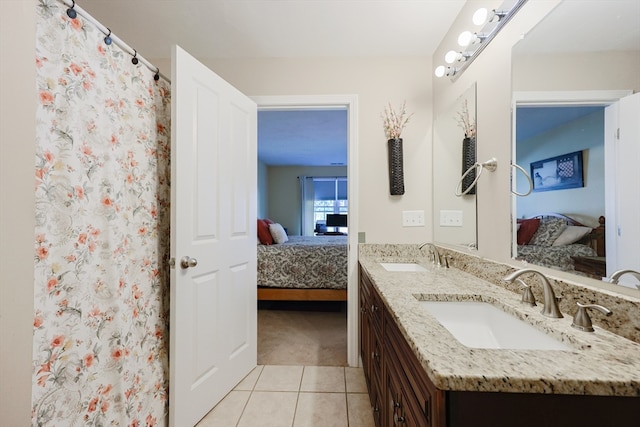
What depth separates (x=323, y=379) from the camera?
183 centimetres

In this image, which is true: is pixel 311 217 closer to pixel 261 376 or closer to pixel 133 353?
pixel 261 376

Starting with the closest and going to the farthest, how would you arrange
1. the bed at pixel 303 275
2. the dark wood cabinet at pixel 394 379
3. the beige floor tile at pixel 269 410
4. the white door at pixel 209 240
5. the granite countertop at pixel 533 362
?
1. the granite countertop at pixel 533 362
2. the dark wood cabinet at pixel 394 379
3. the white door at pixel 209 240
4. the beige floor tile at pixel 269 410
5. the bed at pixel 303 275

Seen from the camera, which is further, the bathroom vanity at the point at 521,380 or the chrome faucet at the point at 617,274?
the chrome faucet at the point at 617,274

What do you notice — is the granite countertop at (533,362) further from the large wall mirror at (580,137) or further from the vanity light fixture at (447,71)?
the vanity light fixture at (447,71)

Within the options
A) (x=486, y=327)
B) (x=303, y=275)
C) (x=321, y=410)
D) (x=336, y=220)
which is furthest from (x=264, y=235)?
(x=336, y=220)

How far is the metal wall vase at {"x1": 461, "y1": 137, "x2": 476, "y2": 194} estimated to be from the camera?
1.50m

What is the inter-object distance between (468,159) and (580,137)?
75 cm

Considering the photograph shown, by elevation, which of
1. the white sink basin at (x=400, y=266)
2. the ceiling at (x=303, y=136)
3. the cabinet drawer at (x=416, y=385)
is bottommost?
the cabinet drawer at (x=416, y=385)

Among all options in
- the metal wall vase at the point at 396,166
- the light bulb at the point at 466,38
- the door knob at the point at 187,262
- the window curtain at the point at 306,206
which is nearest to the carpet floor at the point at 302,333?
the door knob at the point at 187,262

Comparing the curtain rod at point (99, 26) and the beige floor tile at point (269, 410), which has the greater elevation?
the curtain rod at point (99, 26)

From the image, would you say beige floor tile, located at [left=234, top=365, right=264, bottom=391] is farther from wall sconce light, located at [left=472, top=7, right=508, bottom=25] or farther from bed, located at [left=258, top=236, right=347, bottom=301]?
wall sconce light, located at [left=472, top=7, right=508, bottom=25]

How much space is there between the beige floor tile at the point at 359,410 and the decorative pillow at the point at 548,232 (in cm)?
129

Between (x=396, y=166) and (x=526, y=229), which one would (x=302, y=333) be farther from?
(x=526, y=229)

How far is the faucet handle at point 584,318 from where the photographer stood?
0.69 metres
